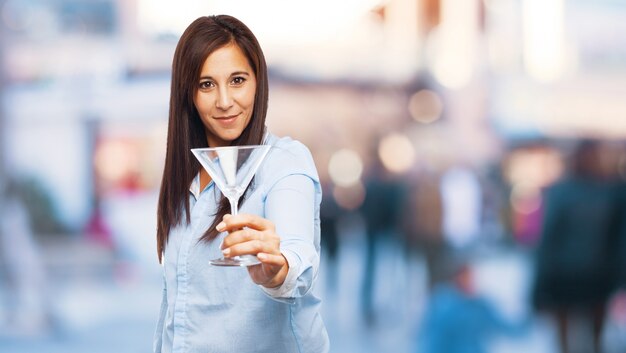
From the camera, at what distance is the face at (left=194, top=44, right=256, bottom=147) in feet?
4.44

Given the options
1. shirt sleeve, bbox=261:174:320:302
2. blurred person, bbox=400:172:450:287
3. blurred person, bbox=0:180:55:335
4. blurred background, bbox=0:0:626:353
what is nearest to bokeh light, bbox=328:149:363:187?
blurred background, bbox=0:0:626:353

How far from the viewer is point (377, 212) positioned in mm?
5027

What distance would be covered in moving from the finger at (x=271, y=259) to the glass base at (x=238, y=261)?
0.10ft

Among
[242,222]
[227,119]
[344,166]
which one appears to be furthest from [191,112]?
[344,166]

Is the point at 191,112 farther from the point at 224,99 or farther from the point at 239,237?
the point at 239,237

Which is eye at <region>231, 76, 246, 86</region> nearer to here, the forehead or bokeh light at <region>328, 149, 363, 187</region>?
the forehead

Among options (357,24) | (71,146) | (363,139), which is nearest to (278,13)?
(357,24)

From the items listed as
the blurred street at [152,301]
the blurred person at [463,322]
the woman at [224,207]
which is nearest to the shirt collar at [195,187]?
the woman at [224,207]

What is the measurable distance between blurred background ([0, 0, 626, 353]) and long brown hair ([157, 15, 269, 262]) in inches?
136

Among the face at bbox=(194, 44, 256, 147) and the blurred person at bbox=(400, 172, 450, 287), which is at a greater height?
the face at bbox=(194, 44, 256, 147)

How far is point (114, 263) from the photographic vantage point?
16.3 feet

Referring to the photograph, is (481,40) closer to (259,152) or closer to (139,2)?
(139,2)

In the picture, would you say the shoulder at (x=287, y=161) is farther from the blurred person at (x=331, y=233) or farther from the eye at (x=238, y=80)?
the blurred person at (x=331, y=233)

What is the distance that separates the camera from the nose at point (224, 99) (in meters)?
1.34
